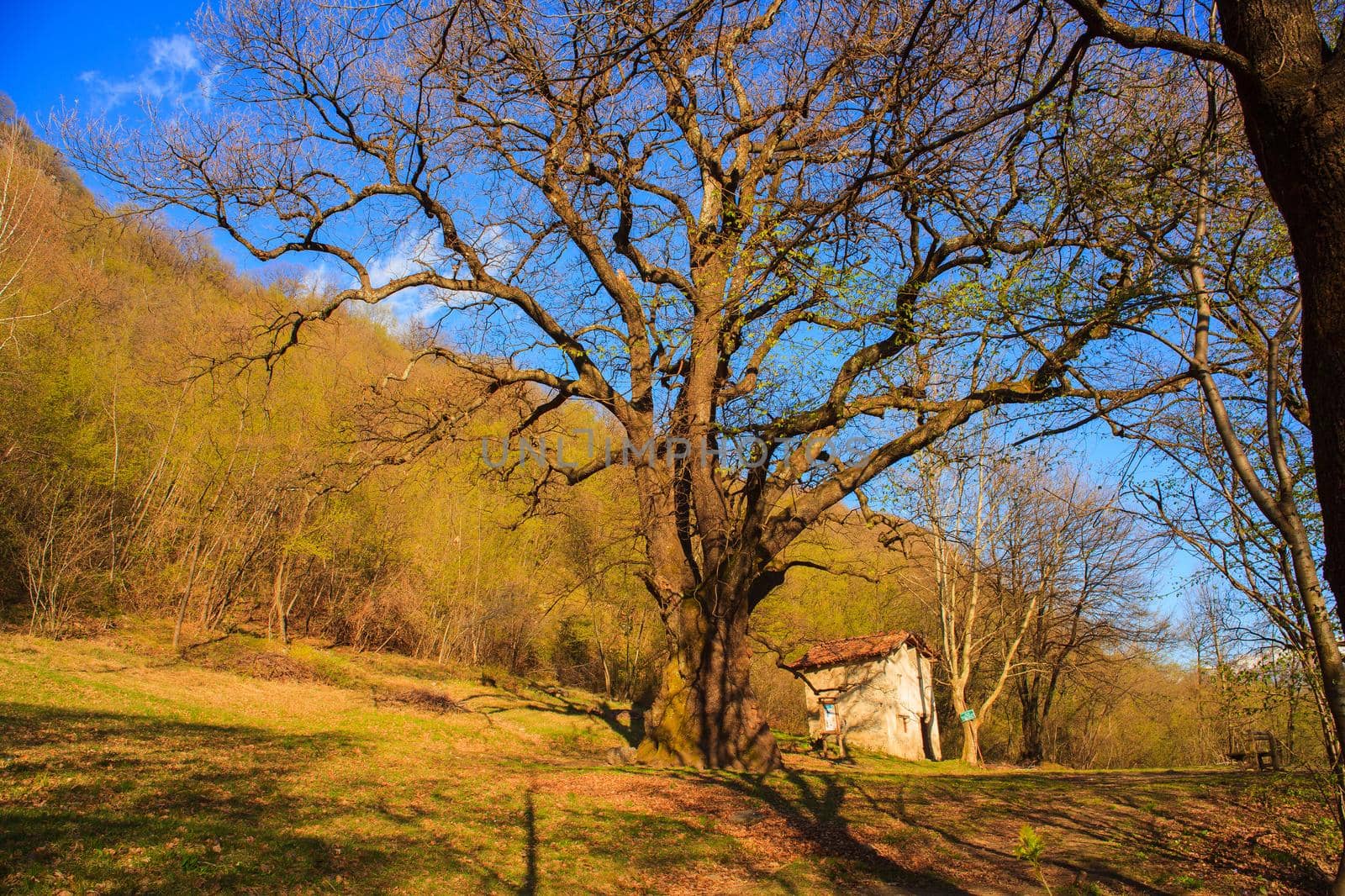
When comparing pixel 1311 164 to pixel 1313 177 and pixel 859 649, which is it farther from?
pixel 859 649

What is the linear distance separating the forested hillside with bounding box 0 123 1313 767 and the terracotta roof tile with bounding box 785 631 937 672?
4.36 feet

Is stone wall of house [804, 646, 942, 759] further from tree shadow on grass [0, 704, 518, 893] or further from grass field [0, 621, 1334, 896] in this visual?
tree shadow on grass [0, 704, 518, 893]

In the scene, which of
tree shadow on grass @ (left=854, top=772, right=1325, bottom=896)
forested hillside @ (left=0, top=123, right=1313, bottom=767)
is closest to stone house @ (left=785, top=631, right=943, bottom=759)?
forested hillside @ (left=0, top=123, right=1313, bottom=767)

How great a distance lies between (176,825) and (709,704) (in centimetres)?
676

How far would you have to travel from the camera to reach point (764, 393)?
32.2ft

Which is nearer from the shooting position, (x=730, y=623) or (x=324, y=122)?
(x=324, y=122)

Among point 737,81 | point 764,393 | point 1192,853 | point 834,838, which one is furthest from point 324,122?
point 1192,853

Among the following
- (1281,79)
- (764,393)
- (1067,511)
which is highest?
(1067,511)

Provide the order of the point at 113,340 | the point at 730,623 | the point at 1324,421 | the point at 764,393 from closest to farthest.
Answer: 1. the point at 1324,421
2. the point at 764,393
3. the point at 730,623
4. the point at 113,340

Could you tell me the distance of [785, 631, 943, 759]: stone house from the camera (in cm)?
2467

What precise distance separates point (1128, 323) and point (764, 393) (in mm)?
4703

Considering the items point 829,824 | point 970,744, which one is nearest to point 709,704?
point 829,824

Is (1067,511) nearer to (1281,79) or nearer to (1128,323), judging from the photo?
(1128,323)

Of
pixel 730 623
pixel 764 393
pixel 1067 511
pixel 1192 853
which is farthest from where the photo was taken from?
pixel 1067 511
